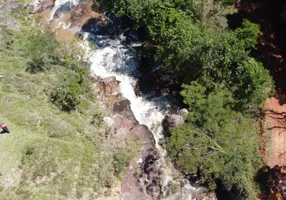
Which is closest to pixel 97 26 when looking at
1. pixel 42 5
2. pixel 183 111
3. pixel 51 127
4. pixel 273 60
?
pixel 42 5

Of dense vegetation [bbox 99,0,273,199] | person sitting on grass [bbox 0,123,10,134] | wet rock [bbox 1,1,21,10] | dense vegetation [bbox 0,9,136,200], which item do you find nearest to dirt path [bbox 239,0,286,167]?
dense vegetation [bbox 99,0,273,199]

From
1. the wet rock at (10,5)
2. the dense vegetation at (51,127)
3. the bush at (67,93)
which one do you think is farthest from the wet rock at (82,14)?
the bush at (67,93)

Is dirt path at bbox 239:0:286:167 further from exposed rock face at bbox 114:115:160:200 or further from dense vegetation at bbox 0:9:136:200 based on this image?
dense vegetation at bbox 0:9:136:200

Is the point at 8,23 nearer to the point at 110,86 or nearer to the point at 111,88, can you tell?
the point at 110,86

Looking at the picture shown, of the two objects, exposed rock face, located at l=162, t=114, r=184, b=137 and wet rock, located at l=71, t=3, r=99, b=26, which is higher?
wet rock, located at l=71, t=3, r=99, b=26

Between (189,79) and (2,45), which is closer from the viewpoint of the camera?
(189,79)

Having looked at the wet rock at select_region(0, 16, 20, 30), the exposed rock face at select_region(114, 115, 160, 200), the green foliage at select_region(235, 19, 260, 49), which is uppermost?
the green foliage at select_region(235, 19, 260, 49)

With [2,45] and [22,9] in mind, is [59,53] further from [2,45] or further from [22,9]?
[22,9]

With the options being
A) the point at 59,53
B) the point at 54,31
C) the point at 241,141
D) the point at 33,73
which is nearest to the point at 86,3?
the point at 54,31
